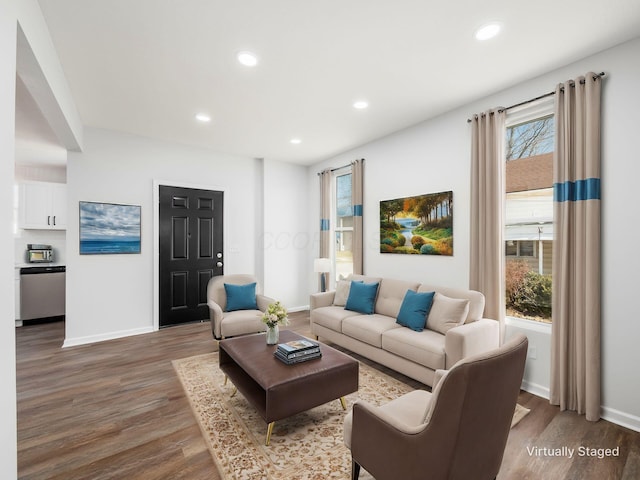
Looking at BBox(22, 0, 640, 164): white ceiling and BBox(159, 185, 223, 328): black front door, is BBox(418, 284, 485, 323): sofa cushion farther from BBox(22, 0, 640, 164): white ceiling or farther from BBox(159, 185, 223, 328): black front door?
BBox(159, 185, 223, 328): black front door

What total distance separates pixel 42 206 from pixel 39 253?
32.9 inches

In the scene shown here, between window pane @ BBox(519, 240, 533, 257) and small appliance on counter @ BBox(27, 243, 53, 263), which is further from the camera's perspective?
small appliance on counter @ BBox(27, 243, 53, 263)

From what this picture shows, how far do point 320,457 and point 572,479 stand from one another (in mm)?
1489

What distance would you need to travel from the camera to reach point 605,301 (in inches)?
93.7

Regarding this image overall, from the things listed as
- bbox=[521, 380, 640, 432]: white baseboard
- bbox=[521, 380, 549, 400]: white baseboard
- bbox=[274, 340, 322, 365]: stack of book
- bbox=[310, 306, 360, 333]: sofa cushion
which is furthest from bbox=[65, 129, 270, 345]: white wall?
bbox=[521, 380, 640, 432]: white baseboard

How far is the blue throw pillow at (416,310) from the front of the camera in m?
3.10

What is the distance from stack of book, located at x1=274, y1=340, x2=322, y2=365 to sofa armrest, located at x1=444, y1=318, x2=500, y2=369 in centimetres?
109

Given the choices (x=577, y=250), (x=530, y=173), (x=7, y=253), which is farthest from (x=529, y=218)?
(x=7, y=253)

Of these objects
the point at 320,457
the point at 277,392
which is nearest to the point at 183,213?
the point at 277,392

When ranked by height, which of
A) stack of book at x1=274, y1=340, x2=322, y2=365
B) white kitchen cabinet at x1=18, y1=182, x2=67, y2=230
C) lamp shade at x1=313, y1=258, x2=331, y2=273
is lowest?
stack of book at x1=274, y1=340, x2=322, y2=365

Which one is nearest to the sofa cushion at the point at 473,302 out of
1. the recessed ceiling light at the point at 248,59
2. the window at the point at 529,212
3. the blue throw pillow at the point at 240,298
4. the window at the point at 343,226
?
the window at the point at 529,212

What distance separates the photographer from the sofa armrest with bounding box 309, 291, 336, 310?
4.26 meters

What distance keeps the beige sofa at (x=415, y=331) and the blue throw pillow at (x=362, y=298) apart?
0.21 ft

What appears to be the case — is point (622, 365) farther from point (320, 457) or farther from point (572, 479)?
point (320, 457)
